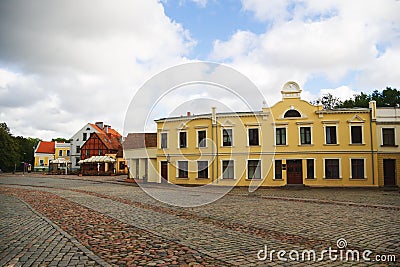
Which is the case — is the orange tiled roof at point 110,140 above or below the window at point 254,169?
above

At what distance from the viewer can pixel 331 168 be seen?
2825 centimetres

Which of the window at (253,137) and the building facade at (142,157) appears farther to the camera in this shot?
the building facade at (142,157)

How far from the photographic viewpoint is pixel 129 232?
354 inches

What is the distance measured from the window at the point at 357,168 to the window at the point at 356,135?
1.58 metres

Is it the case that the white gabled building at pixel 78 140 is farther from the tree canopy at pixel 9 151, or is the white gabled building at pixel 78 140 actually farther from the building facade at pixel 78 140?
the tree canopy at pixel 9 151

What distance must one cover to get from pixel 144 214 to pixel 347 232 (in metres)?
6.84

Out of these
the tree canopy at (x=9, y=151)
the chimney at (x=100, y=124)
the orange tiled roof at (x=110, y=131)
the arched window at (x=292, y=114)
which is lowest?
the tree canopy at (x=9, y=151)

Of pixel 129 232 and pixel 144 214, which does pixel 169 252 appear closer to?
pixel 129 232

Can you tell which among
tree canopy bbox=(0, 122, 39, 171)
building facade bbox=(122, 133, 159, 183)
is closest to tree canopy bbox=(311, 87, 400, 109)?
building facade bbox=(122, 133, 159, 183)

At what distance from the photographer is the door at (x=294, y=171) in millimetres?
28719

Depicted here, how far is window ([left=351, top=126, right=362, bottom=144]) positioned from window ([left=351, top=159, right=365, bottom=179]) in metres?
1.58

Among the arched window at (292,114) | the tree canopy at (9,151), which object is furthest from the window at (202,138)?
the tree canopy at (9,151)

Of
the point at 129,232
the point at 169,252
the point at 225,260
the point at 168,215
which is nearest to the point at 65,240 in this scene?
the point at 129,232

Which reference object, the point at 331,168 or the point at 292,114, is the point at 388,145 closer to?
the point at 331,168
